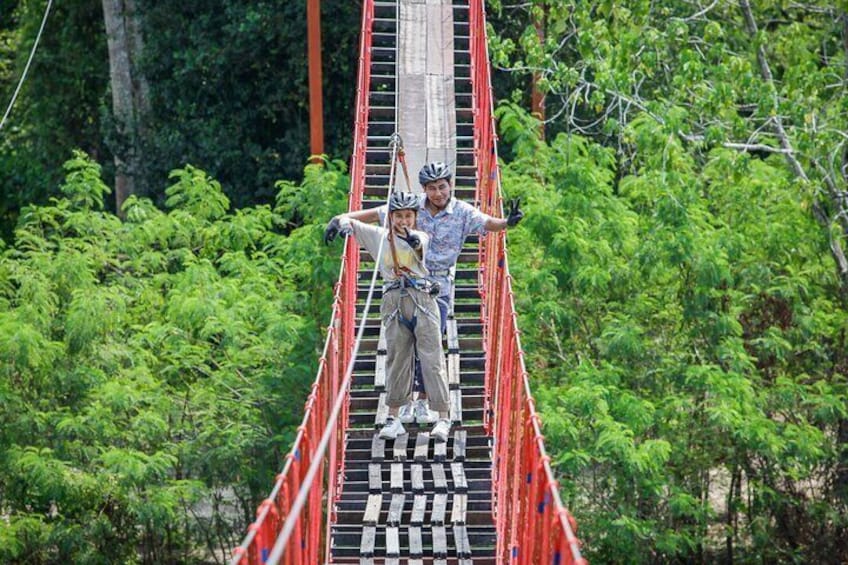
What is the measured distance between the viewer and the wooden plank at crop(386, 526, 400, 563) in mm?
8391

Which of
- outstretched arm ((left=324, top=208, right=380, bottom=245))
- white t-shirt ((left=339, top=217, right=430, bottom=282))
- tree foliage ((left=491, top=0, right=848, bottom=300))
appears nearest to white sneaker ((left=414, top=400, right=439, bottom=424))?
white t-shirt ((left=339, top=217, right=430, bottom=282))

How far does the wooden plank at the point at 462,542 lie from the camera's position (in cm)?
841

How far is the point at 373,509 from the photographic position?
879 cm

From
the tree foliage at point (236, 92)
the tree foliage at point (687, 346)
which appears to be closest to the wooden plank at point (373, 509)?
the tree foliage at point (687, 346)

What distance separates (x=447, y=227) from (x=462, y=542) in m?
1.80

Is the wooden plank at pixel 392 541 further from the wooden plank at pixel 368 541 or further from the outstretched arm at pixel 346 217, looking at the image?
the outstretched arm at pixel 346 217

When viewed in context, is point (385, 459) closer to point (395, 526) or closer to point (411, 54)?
point (395, 526)

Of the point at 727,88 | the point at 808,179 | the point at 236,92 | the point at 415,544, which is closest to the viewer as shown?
the point at 415,544

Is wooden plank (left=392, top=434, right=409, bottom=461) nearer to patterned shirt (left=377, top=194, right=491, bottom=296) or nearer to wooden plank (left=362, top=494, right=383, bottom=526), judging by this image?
wooden plank (left=362, top=494, right=383, bottom=526)

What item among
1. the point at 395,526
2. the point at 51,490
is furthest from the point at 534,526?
the point at 51,490

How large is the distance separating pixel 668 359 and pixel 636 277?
31.3 inches

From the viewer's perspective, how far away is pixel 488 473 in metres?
9.18

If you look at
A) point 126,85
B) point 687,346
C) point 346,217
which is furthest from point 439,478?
point 126,85

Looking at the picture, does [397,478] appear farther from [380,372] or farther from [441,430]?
[380,372]
